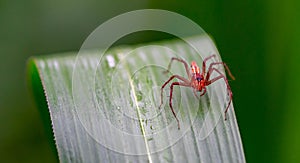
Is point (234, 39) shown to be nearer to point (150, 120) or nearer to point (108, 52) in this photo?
point (108, 52)

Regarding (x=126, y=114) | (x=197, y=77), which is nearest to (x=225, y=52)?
(x=197, y=77)

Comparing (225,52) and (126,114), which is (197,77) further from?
(225,52)

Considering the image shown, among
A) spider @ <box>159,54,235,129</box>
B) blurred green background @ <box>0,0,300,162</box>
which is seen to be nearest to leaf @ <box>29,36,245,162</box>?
spider @ <box>159,54,235,129</box>

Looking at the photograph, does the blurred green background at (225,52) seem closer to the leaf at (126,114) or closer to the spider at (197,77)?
the spider at (197,77)

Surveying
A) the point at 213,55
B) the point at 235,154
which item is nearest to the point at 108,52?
the point at 213,55

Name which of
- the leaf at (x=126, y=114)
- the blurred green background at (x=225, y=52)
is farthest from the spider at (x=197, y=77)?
the blurred green background at (x=225, y=52)

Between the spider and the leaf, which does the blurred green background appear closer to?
the spider

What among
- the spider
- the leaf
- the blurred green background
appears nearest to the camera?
the leaf

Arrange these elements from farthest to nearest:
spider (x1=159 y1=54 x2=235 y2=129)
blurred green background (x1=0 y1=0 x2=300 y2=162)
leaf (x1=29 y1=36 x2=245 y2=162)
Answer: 1. blurred green background (x1=0 y1=0 x2=300 y2=162)
2. spider (x1=159 y1=54 x2=235 y2=129)
3. leaf (x1=29 y1=36 x2=245 y2=162)
